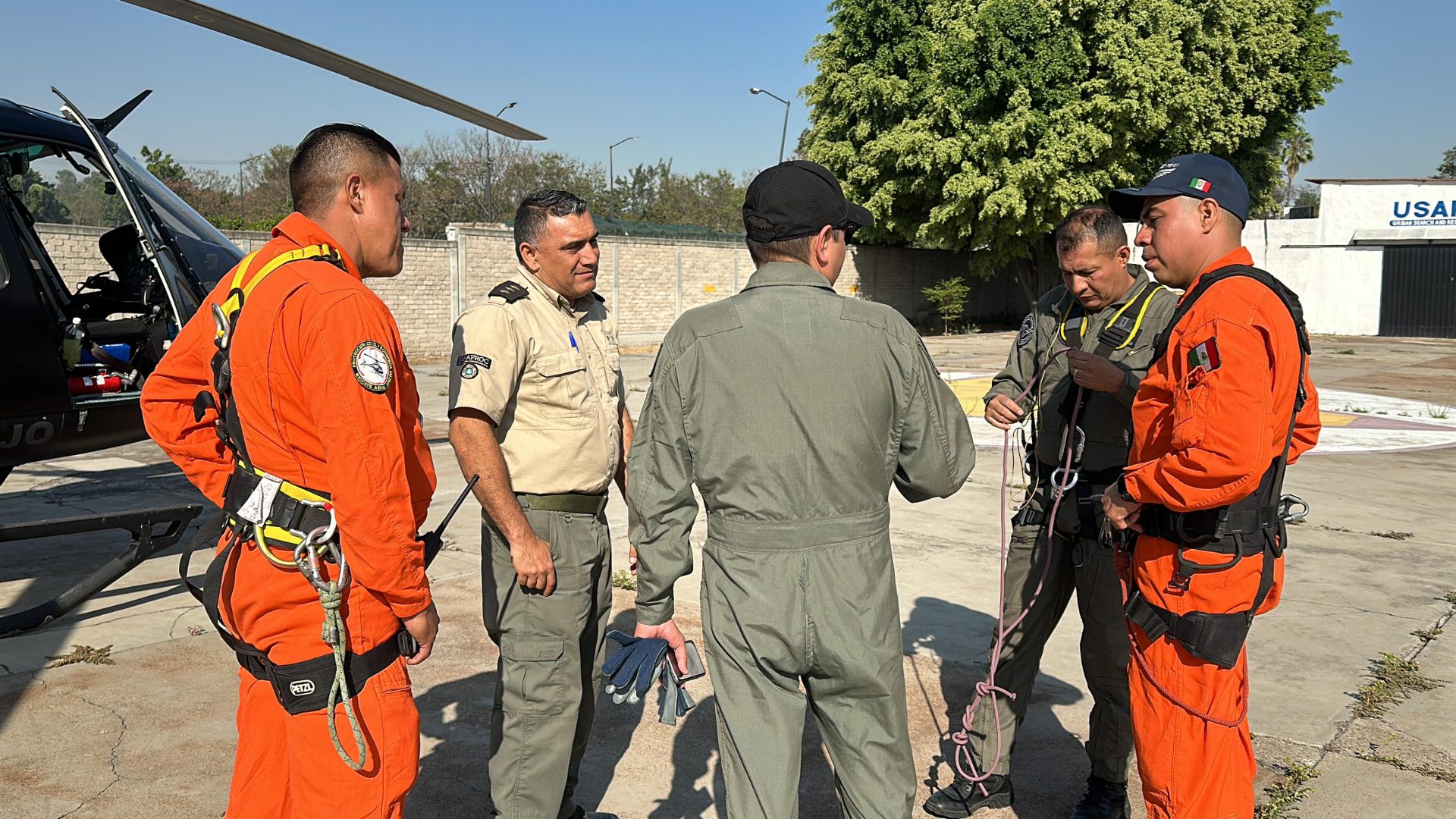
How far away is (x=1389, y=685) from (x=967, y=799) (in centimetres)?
241

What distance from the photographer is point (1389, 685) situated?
4738 millimetres

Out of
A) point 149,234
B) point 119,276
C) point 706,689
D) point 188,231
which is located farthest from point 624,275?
point 706,689

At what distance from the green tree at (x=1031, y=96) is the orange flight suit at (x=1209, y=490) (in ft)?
83.9

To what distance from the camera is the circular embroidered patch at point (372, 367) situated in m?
2.27

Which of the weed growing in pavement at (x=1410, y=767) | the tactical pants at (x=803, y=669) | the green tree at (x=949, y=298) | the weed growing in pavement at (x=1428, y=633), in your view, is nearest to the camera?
the tactical pants at (x=803, y=669)

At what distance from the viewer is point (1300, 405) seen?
113 inches

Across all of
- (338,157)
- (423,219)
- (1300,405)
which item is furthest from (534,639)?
(423,219)

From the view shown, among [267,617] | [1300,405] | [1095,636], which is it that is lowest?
[1095,636]

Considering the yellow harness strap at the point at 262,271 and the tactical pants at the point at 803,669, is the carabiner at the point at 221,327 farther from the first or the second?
the tactical pants at the point at 803,669

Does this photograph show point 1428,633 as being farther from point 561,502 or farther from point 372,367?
point 372,367

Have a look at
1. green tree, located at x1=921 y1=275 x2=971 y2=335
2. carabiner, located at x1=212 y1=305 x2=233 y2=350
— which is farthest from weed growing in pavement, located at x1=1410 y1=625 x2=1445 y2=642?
green tree, located at x1=921 y1=275 x2=971 y2=335

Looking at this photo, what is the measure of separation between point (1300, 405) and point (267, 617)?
2.76 metres

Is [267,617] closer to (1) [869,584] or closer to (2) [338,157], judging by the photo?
(2) [338,157]

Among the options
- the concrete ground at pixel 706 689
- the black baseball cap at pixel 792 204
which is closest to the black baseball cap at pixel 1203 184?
the black baseball cap at pixel 792 204
